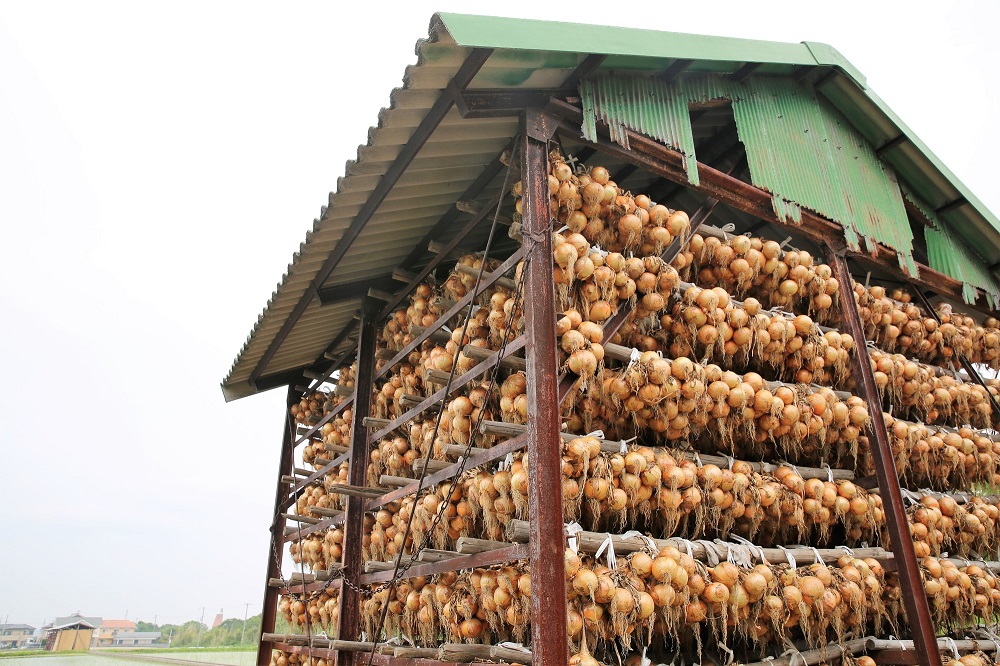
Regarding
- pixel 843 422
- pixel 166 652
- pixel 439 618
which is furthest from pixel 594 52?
pixel 166 652

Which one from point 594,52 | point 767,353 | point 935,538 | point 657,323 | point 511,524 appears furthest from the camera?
point 935,538

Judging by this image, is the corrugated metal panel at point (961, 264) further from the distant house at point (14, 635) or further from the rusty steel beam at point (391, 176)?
the distant house at point (14, 635)

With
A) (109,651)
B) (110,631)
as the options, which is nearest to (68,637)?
(110,631)

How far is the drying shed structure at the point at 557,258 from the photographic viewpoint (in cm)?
383

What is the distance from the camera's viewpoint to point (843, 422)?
4996 millimetres

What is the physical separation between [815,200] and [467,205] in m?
3.23

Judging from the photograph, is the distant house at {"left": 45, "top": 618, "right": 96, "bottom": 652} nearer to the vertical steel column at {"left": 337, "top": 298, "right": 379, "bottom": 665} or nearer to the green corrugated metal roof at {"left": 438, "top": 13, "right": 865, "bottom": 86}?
the vertical steel column at {"left": 337, "top": 298, "right": 379, "bottom": 665}

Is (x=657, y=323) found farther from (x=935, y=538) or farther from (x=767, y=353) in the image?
(x=935, y=538)

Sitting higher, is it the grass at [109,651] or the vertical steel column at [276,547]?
the vertical steel column at [276,547]

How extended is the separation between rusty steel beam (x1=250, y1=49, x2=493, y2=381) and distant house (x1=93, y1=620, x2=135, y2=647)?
84.3ft

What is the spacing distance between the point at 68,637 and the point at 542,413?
29931mm

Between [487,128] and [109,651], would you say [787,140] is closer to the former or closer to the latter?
[487,128]

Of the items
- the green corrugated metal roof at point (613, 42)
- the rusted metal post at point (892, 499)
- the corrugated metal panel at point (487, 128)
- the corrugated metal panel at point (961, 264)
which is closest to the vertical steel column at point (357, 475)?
the corrugated metal panel at point (487, 128)

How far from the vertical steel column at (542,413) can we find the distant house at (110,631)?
28851 mm
